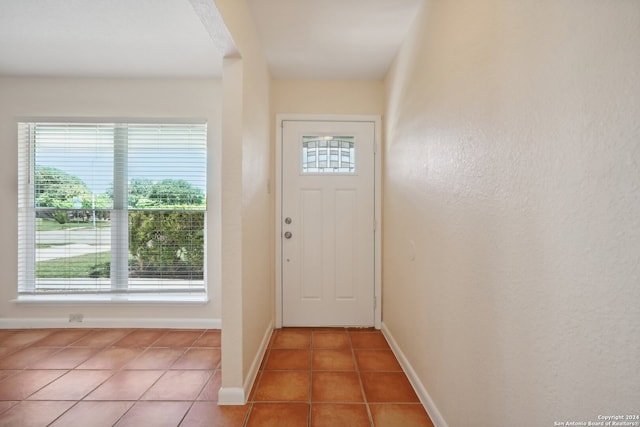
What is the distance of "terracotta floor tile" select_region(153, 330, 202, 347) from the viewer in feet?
8.67

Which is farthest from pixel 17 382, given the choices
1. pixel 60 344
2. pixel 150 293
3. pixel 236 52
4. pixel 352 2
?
pixel 352 2

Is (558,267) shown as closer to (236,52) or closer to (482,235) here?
(482,235)

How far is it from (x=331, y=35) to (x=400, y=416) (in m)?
2.56

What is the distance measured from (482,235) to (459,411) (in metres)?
0.84

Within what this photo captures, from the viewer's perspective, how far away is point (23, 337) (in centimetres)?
278

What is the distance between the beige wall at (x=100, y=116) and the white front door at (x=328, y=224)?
0.72 metres

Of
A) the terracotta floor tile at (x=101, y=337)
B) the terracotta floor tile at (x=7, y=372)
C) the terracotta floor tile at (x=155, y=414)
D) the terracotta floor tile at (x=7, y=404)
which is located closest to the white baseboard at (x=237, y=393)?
the terracotta floor tile at (x=155, y=414)

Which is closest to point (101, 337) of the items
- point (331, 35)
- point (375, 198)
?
point (375, 198)

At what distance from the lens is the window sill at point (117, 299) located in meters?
2.96

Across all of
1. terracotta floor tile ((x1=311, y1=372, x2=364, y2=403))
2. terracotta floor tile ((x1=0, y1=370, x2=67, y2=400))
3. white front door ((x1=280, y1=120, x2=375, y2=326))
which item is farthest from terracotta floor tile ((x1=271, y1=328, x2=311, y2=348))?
terracotta floor tile ((x1=0, y1=370, x2=67, y2=400))

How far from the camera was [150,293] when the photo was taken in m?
3.02

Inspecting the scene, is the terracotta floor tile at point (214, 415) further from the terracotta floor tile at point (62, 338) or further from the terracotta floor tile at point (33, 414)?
the terracotta floor tile at point (62, 338)

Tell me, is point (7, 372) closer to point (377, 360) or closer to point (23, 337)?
point (23, 337)

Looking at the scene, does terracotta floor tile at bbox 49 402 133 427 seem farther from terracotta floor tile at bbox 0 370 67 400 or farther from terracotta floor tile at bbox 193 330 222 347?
terracotta floor tile at bbox 193 330 222 347
